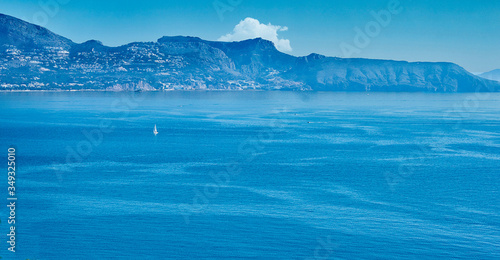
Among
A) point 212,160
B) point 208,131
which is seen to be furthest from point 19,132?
point 212,160

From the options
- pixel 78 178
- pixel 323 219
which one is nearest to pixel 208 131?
pixel 78 178

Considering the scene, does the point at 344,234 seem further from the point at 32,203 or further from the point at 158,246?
the point at 32,203

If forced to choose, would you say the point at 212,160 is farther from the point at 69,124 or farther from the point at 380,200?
the point at 69,124

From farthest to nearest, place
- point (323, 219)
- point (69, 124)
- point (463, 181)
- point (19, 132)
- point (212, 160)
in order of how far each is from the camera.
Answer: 1. point (69, 124)
2. point (19, 132)
3. point (212, 160)
4. point (463, 181)
5. point (323, 219)

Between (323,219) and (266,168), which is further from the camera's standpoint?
(266,168)

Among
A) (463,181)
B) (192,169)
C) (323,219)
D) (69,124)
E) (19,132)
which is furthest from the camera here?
(69,124)

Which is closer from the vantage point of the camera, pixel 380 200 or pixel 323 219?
pixel 323 219
